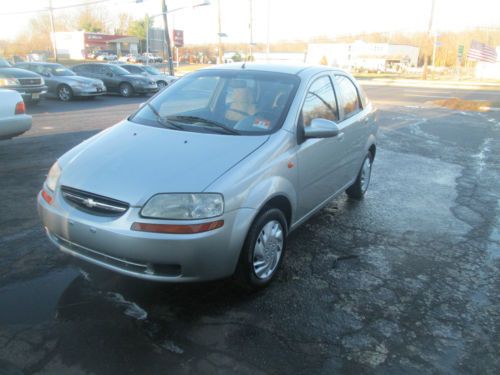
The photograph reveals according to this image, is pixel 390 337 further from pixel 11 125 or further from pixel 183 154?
pixel 11 125

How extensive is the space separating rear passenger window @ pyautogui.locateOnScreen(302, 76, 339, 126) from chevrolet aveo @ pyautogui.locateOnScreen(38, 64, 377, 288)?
0.01 m

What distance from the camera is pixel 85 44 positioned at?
75625 millimetres

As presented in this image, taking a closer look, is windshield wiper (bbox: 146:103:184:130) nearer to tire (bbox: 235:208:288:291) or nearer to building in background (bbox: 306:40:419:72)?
tire (bbox: 235:208:288:291)

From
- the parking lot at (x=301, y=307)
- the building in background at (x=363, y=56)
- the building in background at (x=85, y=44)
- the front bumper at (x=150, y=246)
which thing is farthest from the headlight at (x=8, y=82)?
the building in background at (x=85, y=44)

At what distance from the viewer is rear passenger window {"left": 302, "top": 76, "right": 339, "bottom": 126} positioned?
13.1ft

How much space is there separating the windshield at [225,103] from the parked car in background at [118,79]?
637 inches

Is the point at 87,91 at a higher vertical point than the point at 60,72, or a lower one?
lower

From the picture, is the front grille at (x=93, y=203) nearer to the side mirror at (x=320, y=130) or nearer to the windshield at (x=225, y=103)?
the windshield at (x=225, y=103)

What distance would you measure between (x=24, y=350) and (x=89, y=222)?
34.3 inches

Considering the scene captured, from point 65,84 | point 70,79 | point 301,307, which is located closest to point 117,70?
point 70,79

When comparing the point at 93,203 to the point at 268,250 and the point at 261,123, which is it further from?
the point at 261,123

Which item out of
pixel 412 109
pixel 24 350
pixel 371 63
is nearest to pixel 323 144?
pixel 24 350

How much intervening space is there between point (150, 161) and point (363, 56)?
59296 mm

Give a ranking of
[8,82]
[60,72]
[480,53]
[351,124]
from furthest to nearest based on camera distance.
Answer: [480,53]
[60,72]
[8,82]
[351,124]
